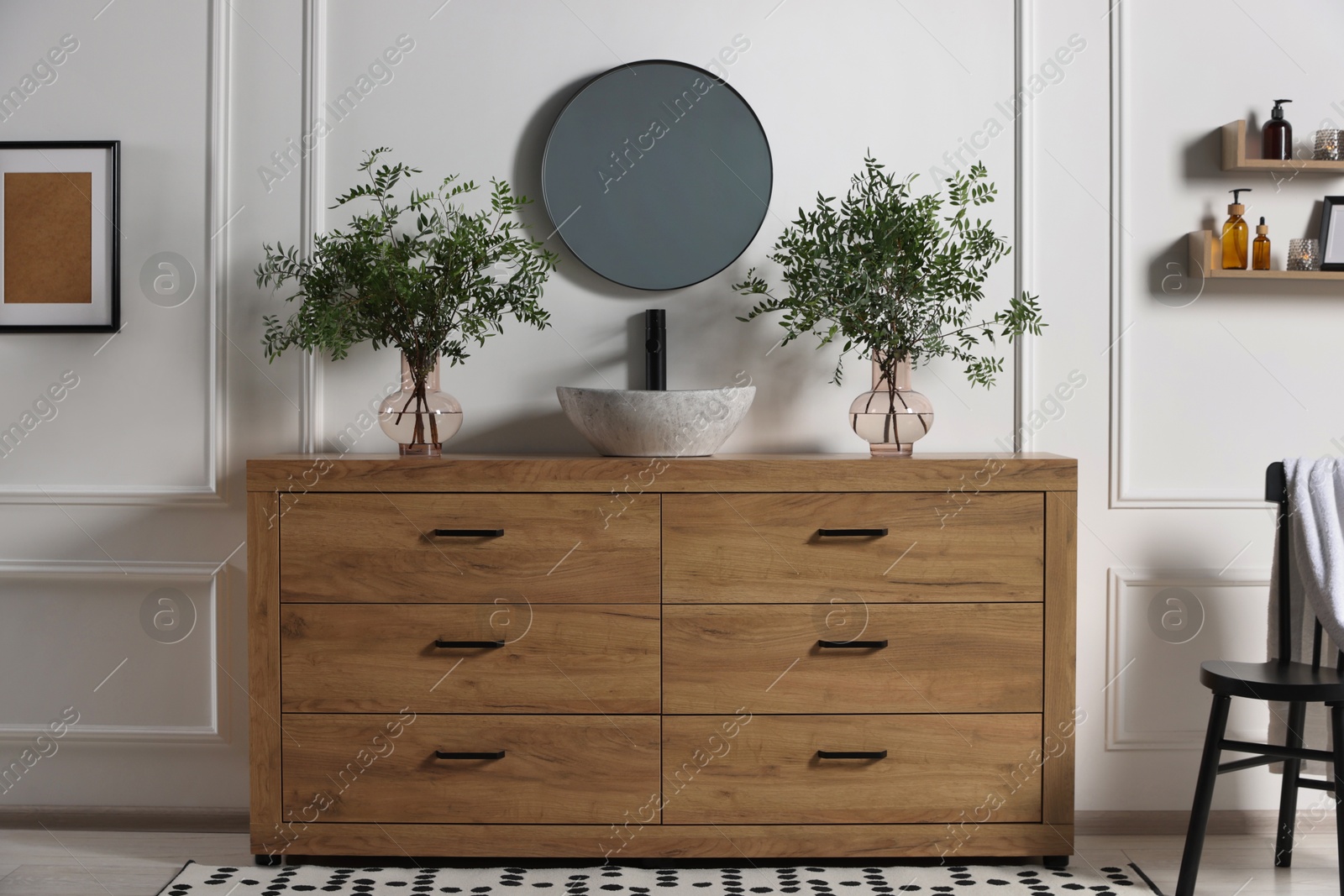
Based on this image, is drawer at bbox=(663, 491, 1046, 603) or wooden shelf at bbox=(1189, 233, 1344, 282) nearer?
drawer at bbox=(663, 491, 1046, 603)

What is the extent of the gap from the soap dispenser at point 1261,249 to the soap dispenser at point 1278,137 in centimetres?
15

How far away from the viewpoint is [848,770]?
1.95 m

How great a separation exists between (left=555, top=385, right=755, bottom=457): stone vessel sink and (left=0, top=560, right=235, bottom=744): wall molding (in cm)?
104

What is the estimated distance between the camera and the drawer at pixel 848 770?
1939mm

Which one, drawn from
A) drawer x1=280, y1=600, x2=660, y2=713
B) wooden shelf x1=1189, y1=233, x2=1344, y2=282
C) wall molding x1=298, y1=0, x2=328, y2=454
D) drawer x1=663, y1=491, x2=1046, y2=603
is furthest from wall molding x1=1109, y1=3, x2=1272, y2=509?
wall molding x1=298, y1=0, x2=328, y2=454

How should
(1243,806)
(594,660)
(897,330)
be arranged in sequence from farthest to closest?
(1243,806) → (897,330) → (594,660)

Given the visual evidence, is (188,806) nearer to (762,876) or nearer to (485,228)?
(762,876)

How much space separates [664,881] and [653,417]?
0.98 m

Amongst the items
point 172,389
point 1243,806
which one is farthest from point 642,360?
point 1243,806

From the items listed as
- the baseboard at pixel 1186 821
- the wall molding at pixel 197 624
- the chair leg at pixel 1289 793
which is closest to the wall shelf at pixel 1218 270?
the chair leg at pixel 1289 793

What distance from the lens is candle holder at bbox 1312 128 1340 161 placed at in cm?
222

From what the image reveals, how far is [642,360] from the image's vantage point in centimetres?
231

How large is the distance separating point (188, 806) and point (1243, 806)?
2625 mm

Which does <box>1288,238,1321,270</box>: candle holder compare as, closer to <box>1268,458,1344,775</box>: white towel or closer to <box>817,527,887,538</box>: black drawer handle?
→ <box>1268,458,1344,775</box>: white towel
